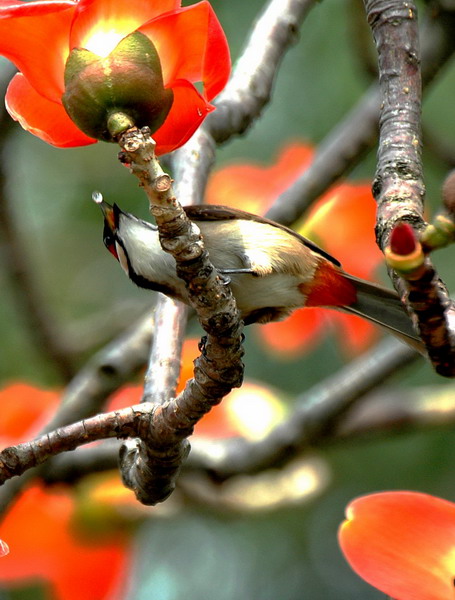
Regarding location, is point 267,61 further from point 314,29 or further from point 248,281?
point 314,29

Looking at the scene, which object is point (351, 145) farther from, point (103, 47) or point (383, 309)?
point (103, 47)

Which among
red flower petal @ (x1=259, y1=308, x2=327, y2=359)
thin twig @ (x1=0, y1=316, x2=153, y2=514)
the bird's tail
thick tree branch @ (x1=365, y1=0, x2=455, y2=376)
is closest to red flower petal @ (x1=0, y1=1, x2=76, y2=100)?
thick tree branch @ (x1=365, y1=0, x2=455, y2=376)

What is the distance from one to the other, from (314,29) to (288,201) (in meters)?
3.45

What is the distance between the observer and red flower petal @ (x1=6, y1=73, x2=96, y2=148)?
161 centimetres

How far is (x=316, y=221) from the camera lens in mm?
3590

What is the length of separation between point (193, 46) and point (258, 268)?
0.92m

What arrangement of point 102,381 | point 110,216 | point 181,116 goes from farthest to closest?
point 102,381 < point 110,216 < point 181,116

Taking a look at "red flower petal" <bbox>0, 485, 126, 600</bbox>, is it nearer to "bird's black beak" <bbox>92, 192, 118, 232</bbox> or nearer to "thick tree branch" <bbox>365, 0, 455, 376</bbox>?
"bird's black beak" <bbox>92, 192, 118, 232</bbox>

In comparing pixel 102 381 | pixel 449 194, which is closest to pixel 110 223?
pixel 102 381

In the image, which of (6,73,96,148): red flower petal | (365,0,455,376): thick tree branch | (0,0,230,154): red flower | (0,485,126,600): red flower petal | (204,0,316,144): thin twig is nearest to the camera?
(365,0,455,376): thick tree branch

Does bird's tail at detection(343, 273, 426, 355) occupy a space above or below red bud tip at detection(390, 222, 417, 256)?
above

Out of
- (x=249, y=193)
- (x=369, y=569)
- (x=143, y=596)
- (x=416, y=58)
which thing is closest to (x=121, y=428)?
(x=369, y=569)

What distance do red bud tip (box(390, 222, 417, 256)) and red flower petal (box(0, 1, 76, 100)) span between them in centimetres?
67

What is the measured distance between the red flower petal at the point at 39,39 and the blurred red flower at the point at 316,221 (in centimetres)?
191
